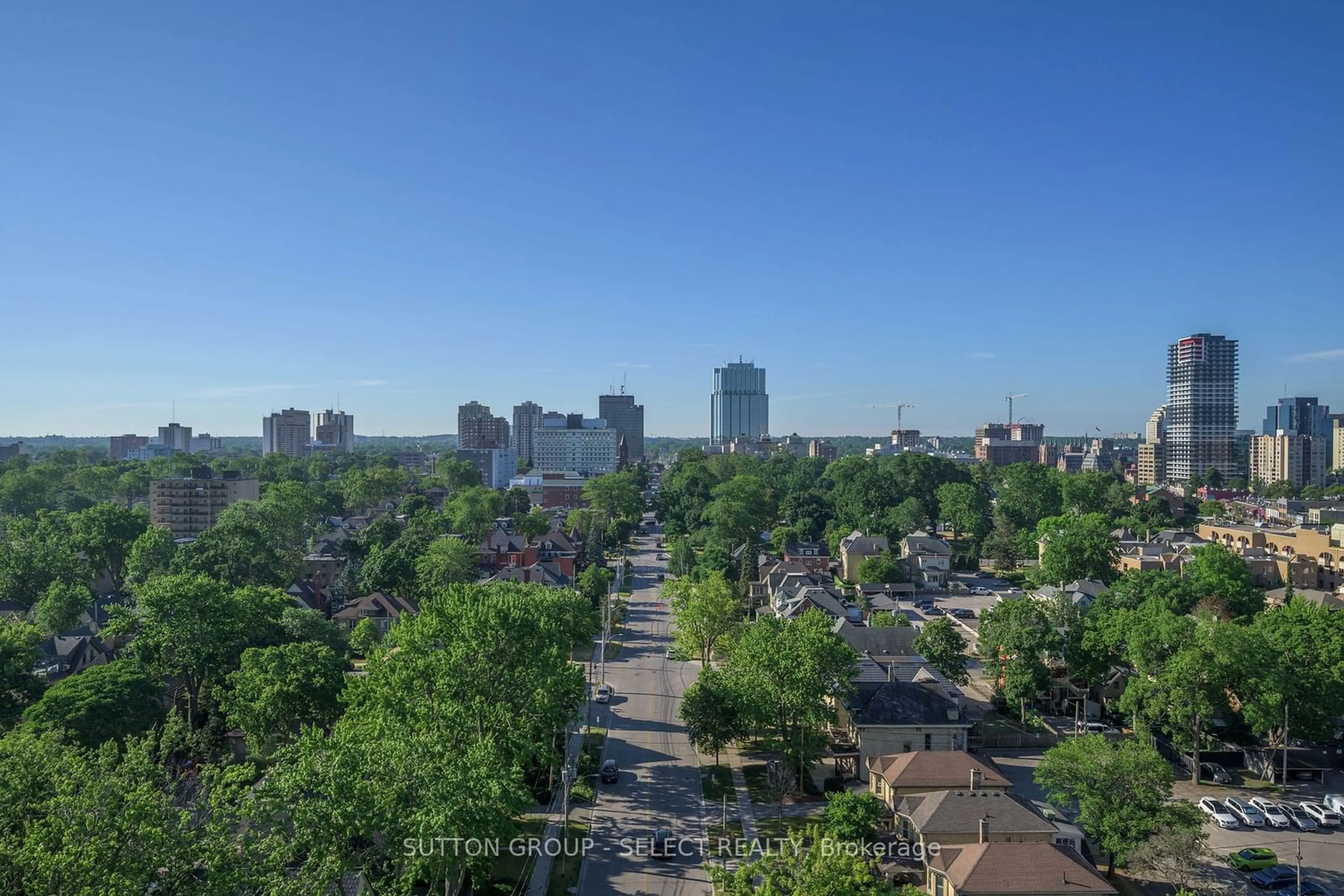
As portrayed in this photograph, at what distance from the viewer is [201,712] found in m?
36.2

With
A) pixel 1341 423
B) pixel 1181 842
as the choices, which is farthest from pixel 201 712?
pixel 1341 423

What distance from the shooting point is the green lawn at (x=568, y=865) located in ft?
78.3

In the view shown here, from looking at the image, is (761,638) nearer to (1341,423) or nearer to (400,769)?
(400,769)

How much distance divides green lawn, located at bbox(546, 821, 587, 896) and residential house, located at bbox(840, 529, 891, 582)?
4790cm

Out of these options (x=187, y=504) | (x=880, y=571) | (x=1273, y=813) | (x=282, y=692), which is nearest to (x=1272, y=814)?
(x=1273, y=813)

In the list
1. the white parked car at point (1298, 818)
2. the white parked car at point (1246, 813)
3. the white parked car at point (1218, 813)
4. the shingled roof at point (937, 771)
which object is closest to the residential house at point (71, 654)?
the shingled roof at point (937, 771)

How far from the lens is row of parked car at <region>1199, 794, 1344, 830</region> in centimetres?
2794

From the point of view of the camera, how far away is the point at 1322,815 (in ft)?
92.7

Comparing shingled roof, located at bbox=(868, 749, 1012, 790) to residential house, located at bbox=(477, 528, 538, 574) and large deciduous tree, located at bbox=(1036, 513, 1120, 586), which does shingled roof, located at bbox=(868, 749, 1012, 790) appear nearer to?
large deciduous tree, located at bbox=(1036, 513, 1120, 586)

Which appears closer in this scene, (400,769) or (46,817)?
(46,817)

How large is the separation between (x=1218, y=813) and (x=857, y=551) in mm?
44648

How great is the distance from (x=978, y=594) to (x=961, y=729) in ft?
134

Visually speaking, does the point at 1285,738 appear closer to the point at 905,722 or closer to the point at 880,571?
the point at 905,722

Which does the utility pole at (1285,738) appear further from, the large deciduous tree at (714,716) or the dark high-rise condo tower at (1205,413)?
the dark high-rise condo tower at (1205,413)
